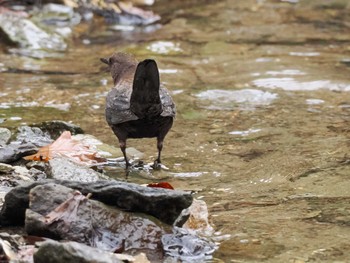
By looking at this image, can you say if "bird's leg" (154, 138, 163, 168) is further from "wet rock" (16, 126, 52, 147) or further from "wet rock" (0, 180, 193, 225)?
"wet rock" (0, 180, 193, 225)

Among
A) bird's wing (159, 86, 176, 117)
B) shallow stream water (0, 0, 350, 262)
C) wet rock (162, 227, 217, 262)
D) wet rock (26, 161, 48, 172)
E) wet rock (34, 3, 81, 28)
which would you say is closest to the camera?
wet rock (162, 227, 217, 262)

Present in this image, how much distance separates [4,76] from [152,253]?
19.7ft

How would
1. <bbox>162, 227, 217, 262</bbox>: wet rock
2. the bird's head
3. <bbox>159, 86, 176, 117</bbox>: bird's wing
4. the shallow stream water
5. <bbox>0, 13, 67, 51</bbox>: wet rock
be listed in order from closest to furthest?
<bbox>162, 227, 217, 262</bbox>: wet rock < the shallow stream water < <bbox>159, 86, 176, 117</bbox>: bird's wing < the bird's head < <bbox>0, 13, 67, 51</bbox>: wet rock

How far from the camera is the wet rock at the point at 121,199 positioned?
12.8 ft

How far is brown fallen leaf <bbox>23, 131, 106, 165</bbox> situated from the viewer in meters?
5.86

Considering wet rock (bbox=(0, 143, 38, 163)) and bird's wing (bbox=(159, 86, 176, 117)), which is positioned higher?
bird's wing (bbox=(159, 86, 176, 117))

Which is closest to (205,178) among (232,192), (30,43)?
(232,192)

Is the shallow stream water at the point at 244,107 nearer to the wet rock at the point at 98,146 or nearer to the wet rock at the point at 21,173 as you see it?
the wet rock at the point at 98,146

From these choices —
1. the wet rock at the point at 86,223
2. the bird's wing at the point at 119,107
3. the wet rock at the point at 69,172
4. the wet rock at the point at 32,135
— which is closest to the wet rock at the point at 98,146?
the wet rock at the point at 32,135

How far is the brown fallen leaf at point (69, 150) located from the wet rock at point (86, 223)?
6.36 feet

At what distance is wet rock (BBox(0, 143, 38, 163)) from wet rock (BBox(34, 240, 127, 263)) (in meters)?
2.50

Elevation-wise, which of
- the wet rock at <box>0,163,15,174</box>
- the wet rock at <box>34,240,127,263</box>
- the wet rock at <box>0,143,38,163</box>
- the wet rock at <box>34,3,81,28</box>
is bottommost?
the wet rock at <box>34,3,81,28</box>

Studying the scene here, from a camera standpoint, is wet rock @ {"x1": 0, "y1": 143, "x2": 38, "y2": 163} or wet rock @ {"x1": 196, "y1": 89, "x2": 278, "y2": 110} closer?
wet rock @ {"x1": 0, "y1": 143, "x2": 38, "y2": 163}

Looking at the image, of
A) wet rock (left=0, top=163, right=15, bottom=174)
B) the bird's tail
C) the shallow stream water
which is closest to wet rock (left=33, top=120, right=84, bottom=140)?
the shallow stream water
